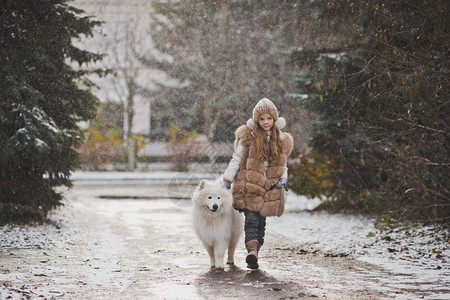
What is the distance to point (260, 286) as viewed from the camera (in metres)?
6.80

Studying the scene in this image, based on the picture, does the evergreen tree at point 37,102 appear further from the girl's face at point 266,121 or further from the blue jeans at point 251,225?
the blue jeans at point 251,225

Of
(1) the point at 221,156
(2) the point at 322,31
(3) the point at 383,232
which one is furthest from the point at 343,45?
(1) the point at 221,156

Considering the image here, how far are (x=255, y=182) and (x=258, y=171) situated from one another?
0.14 metres

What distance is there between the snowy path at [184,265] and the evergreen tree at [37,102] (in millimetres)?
972

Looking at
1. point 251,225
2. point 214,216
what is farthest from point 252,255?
point 214,216

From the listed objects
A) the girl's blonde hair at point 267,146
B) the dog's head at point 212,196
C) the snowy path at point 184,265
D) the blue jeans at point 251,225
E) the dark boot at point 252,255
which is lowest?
the snowy path at point 184,265

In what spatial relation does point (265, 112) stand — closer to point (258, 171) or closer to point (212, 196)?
point (258, 171)

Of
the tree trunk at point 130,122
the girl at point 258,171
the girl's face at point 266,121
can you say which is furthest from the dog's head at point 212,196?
the tree trunk at point 130,122

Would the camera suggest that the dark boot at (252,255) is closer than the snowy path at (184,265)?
No

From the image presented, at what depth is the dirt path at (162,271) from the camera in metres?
6.42

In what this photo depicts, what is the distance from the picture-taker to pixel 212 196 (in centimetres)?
783

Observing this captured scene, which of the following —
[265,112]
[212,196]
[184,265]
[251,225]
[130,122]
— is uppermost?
[130,122]

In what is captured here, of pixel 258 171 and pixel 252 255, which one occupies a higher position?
pixel 258 171

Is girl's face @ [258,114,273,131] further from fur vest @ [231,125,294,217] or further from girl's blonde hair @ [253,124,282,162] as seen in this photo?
fur vest @ [231,125,294,217]
